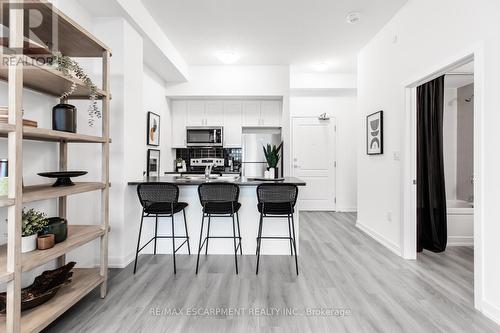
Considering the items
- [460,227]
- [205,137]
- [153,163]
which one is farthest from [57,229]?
[460,227]

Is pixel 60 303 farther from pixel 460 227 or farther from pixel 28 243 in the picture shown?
pixel 460 227

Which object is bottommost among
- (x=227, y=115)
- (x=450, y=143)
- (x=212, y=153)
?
(x=212, y=153)

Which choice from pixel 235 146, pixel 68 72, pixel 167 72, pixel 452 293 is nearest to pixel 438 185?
pixel 452 293

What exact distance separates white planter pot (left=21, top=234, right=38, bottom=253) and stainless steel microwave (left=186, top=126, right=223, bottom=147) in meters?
3.60

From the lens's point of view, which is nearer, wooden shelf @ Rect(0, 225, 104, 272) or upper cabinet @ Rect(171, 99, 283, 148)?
wooden shelf @ Rect(0, 225, 104, 272)

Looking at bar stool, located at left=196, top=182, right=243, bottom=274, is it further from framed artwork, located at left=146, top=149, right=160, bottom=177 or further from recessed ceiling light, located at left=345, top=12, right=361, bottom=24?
recessed ceiling light, located at left=345, top=12, right=361, bottom=24

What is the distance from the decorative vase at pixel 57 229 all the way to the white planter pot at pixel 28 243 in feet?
0.25

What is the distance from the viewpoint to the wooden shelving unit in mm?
1329

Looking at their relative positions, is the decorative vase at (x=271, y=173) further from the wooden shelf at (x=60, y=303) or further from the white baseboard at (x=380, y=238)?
the wooden shelf at (x=60, y=303)

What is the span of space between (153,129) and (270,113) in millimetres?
2320

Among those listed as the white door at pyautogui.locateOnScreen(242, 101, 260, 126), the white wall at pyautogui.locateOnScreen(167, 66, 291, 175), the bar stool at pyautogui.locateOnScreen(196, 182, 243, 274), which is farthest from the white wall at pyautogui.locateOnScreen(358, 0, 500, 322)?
the bar stool at pyautogui.locateOnScreen(196, 182, 243, 274)

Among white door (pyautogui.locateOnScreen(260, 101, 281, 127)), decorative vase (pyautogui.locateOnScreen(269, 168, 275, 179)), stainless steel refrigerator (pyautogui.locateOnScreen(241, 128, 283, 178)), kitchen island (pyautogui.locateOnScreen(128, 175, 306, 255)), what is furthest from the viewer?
white door (pyautogui.locateOnScreen(260, 101, 281, 127))

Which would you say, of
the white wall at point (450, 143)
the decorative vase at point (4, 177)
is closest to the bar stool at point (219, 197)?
the decorative vase at point (4, 177)

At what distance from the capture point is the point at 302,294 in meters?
2.24
